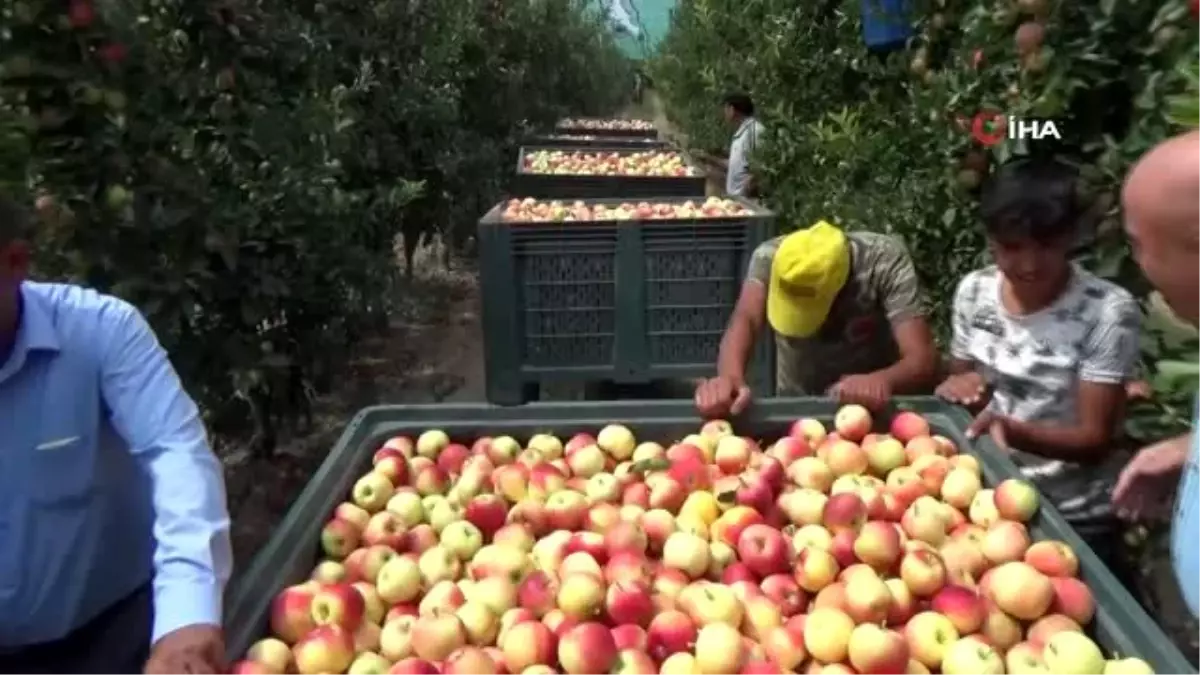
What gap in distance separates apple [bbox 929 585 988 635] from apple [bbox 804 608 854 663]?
0.17 metres

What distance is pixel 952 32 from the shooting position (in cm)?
459

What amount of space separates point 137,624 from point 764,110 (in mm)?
6896

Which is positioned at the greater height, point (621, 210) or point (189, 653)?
point (189, 653)

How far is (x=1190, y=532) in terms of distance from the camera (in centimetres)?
155

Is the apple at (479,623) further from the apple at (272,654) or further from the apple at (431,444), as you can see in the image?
the apple at (431,444)

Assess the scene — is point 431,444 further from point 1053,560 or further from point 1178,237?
point 1178,237

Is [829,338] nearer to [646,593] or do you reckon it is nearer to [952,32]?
[646,593]

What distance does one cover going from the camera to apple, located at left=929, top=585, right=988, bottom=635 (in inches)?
73.5

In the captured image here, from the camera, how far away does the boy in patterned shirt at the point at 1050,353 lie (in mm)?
2381

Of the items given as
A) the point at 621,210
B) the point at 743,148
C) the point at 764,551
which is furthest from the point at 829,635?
the point at 743,148

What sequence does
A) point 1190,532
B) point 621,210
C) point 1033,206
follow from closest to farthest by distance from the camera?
point 1190,532
point 1033,206
point 621,210

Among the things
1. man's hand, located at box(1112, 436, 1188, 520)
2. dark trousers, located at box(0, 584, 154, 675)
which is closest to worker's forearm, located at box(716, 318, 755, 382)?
man's hand, located at box(1112, 436, 1188, 520)

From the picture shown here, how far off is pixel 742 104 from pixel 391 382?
3717 mm

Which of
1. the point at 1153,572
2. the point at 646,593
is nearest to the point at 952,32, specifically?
the point at 1153,572
